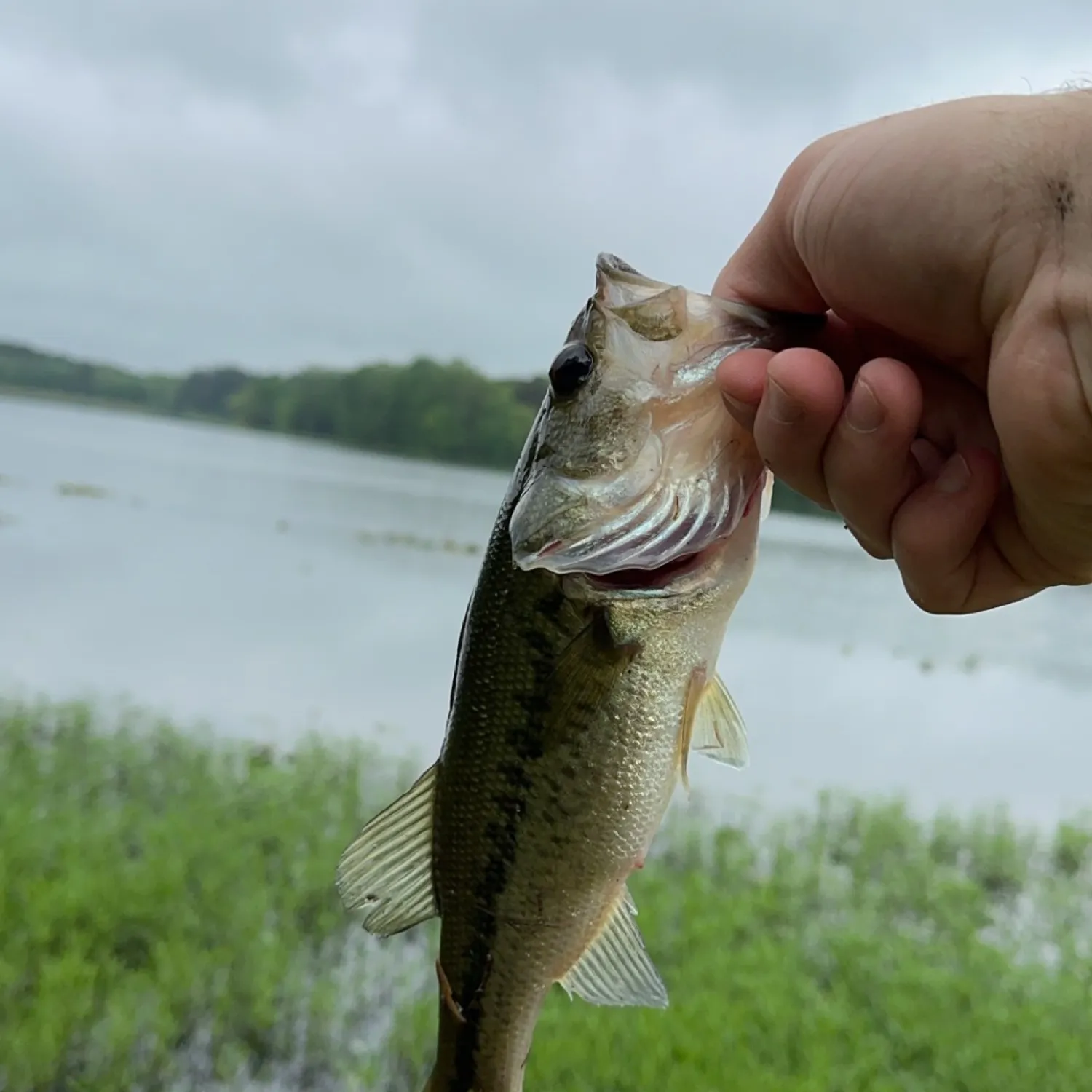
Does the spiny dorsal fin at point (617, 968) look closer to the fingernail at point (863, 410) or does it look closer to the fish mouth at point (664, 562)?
the fish mouth at point (664, 562)

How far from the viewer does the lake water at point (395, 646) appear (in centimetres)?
906

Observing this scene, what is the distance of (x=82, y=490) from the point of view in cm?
2406

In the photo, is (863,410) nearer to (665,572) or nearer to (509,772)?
(665,572)

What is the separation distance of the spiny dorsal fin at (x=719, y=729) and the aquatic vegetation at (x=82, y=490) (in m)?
23.5

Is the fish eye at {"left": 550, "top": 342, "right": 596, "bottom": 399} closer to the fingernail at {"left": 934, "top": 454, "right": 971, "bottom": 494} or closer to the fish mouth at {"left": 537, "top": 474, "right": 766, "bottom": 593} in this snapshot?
the fish mouth at {"left": 537, "top": 474, "right": 766, "bottom": 593}

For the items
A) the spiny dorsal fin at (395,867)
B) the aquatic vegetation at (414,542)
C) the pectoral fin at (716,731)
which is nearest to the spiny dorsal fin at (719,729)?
the pectoral fin at (716,731)

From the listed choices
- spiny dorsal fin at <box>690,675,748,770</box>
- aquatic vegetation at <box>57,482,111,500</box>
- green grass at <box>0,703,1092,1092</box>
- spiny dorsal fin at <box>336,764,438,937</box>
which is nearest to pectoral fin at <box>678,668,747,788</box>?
spiny dorsal fin at <box>690,675,748,770</box>

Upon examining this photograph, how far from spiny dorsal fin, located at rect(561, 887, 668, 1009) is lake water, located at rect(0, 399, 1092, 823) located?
20.9 feet

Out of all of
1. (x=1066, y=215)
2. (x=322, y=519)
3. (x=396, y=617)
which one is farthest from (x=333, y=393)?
(x=1066, y=215)

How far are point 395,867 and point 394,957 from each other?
3.58 metres

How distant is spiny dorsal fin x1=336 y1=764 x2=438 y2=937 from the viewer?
5.88 feet

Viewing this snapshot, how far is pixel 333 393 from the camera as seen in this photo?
54.2 meters

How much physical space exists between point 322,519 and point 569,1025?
21.6 metres

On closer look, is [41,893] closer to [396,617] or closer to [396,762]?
[396,762]
